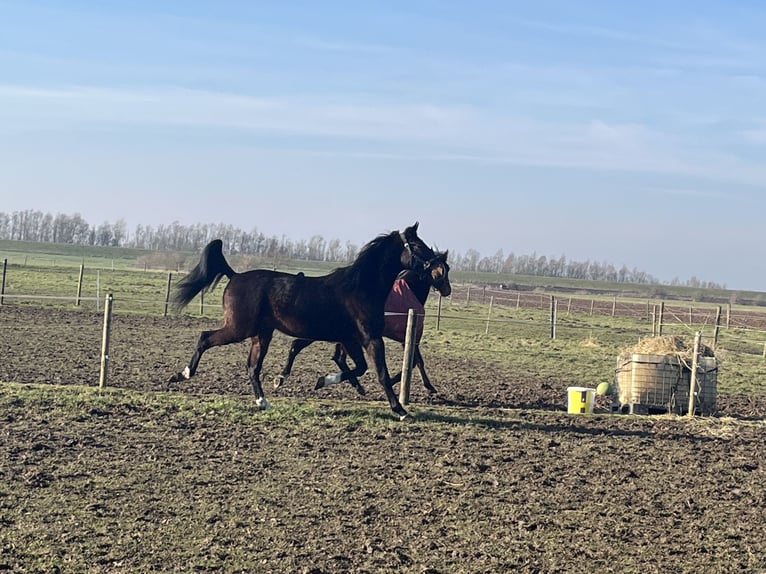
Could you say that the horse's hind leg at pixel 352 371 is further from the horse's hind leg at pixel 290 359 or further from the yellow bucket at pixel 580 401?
the yellow bucket at pixel 580 401

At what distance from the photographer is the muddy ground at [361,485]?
4934mm

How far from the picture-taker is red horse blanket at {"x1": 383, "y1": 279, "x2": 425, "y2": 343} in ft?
39.9

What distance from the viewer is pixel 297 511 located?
5.72 metres

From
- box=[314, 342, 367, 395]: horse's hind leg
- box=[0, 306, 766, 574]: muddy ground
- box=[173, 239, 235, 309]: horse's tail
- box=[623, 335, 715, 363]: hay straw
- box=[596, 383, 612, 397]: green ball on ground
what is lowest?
box=[0, 306, 766, 574]: muddy ground

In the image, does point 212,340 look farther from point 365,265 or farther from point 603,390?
point 603,390

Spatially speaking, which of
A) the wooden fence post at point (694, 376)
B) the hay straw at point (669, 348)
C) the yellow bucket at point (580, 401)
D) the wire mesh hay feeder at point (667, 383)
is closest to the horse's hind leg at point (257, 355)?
the yellow bucket at point (580, 401)

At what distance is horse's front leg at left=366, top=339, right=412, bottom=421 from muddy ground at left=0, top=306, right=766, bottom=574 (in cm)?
20

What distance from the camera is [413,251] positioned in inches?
387

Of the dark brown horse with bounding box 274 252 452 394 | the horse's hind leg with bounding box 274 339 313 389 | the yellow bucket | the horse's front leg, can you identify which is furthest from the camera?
the horse's hind leg with bounding box 274 339 313 389

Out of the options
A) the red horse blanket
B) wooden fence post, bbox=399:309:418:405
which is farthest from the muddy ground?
the red horse blanket

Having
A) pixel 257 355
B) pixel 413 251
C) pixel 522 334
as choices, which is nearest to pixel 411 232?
pixel 413 251

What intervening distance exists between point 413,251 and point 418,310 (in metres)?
2.45

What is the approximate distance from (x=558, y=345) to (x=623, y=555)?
16.5 meters

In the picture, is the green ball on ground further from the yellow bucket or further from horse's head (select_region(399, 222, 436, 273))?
horse's head (select_region(399, 222, 436, 273))
